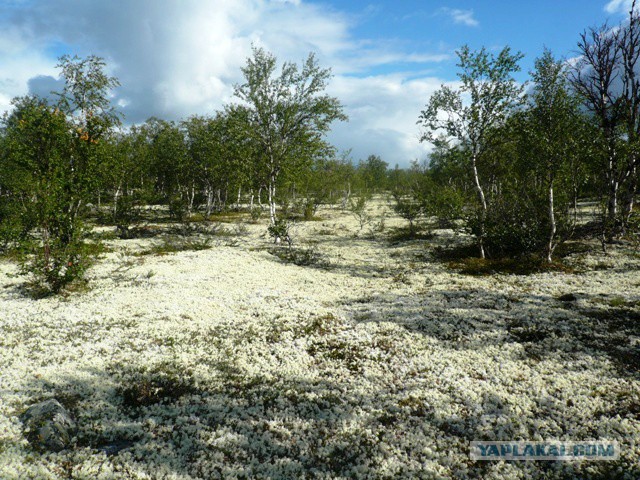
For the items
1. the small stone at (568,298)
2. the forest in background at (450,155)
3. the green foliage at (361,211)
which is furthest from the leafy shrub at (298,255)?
the small stone at (568,298)

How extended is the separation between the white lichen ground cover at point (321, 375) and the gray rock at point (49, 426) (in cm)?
22

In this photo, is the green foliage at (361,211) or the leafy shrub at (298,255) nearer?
the leafy shrub at (298,255)

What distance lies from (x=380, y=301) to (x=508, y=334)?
6.16m

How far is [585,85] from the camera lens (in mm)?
30234

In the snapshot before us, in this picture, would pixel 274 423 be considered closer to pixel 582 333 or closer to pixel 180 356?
pixel 180 356

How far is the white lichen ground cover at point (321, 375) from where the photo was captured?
7.35m

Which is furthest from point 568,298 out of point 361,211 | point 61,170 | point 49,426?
point 361,211

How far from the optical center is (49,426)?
7.61 metres

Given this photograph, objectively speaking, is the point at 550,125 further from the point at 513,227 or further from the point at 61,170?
the point at 61,170

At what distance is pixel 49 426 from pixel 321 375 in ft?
23.1

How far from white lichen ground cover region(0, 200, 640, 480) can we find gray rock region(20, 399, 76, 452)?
0.73 ft

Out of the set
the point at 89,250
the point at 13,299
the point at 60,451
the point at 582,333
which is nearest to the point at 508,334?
the point at 582,333

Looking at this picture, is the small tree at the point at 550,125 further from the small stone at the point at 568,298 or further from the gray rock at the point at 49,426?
the gray rock at the point at 49,426

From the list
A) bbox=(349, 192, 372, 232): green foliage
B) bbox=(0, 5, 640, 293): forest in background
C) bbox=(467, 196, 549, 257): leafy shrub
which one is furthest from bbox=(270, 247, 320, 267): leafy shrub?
bbox=(349, 192, 372, 232): green foliage
